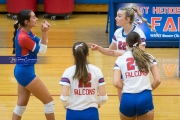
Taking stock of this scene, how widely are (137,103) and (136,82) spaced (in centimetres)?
24

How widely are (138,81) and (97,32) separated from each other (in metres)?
7.80

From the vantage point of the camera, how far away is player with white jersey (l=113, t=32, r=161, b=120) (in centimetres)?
536

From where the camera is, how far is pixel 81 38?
487 inches

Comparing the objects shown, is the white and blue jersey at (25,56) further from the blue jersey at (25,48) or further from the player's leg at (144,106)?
the player's leg at (144,106)

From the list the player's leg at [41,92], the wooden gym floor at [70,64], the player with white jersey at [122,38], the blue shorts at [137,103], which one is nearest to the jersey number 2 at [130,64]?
the blue shorts at [137,103]

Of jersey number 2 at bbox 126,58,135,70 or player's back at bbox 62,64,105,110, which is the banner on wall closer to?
jersey number 2 at bbox 126,58,135,70

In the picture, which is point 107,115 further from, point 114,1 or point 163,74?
point 114,1

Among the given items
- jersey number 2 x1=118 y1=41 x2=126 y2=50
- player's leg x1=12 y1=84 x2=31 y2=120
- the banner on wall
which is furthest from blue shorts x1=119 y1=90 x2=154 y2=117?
the banner on wall

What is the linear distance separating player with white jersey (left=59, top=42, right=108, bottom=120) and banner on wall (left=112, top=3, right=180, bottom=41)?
6.41 m

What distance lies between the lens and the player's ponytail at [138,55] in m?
5.39

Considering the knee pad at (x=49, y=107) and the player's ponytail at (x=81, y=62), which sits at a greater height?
the player's ponytail at (x=81, y=62)

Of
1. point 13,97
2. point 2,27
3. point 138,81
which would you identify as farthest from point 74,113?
point 2,27

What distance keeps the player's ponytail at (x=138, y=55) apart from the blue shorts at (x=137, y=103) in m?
0.27

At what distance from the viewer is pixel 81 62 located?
201 inches
